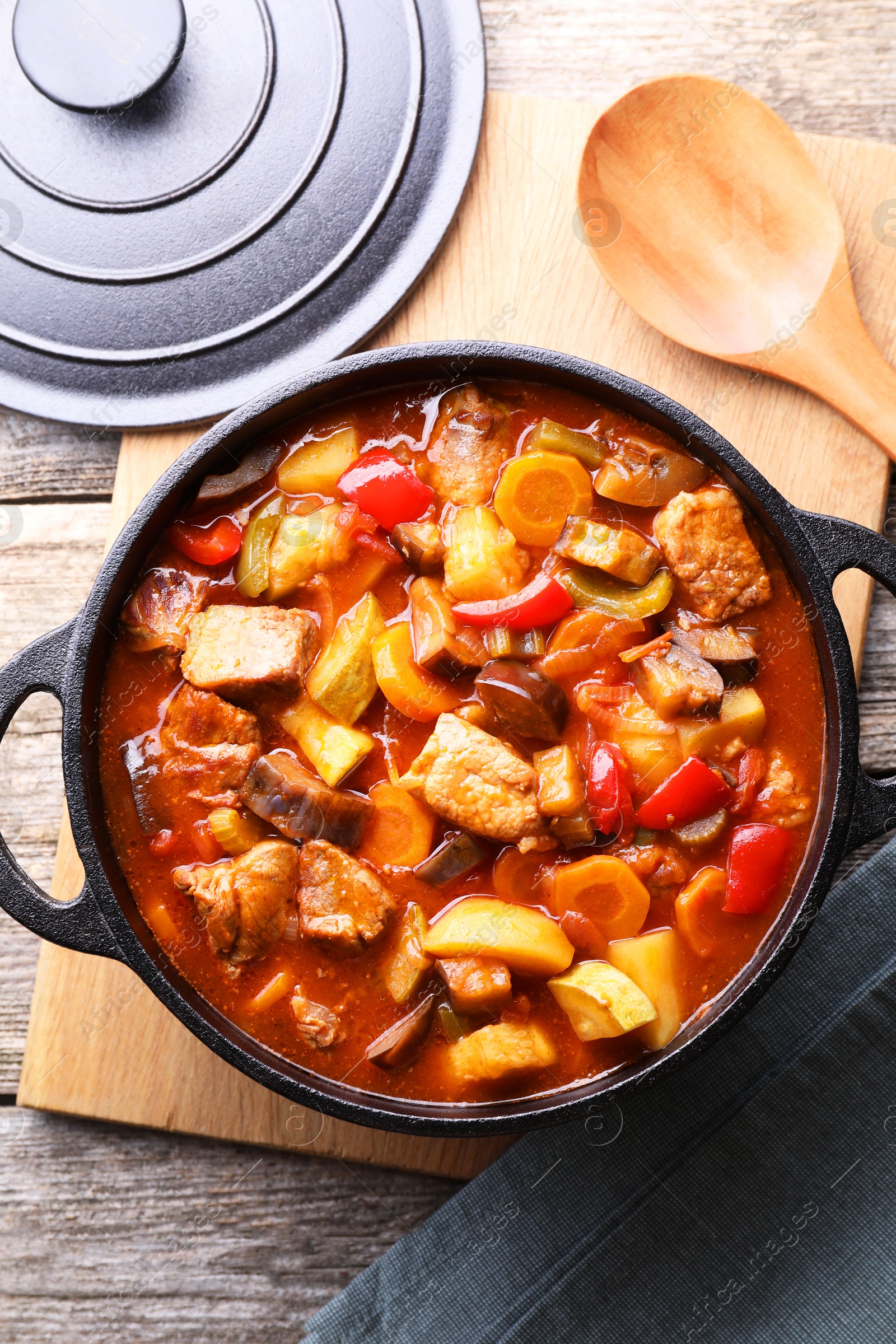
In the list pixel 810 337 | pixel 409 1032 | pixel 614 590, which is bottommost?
pixel 409 1032

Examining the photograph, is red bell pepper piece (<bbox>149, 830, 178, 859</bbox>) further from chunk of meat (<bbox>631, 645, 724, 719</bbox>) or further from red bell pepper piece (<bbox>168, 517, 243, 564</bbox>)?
chunk of meat (<bbox>631, 645, 724, 719</bbox>)

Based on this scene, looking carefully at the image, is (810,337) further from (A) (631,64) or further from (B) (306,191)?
(B) (306,191)

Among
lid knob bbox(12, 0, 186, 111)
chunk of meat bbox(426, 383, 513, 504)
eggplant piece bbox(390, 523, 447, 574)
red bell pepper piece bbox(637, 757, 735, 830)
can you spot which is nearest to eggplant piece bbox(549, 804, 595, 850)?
red bell pepper piece bbox(637, 757, 735, 830)

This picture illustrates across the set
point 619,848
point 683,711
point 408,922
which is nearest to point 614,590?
point 683,711

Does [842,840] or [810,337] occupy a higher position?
[810,337]

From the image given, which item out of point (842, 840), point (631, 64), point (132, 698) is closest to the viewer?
point (842, 840)

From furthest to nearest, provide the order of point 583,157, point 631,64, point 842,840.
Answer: point 631,64
point 583,157
point 842,840

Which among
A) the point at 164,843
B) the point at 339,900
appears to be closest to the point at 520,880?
the point at 339,900
